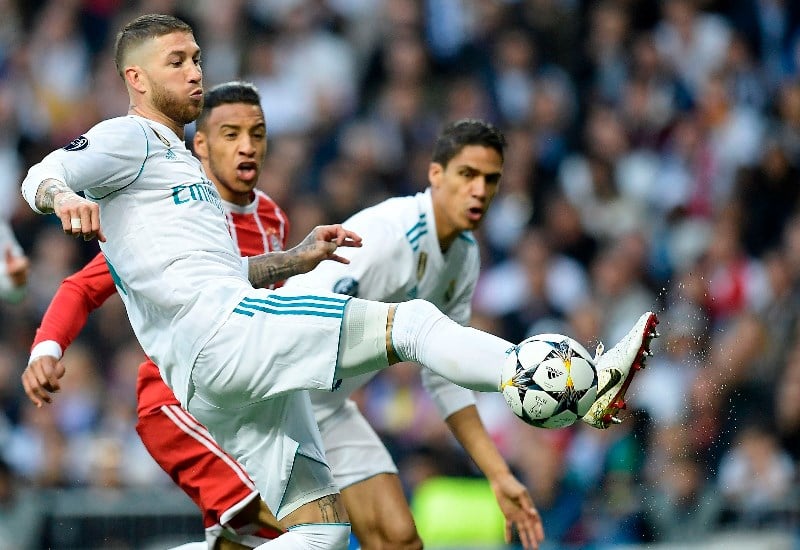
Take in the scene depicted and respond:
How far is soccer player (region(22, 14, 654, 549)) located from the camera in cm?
483

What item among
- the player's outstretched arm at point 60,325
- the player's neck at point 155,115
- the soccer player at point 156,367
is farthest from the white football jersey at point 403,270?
the player's neck at point 155,115

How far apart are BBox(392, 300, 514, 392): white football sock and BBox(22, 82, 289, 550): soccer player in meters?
1.47

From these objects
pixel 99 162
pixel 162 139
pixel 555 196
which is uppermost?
pixel 555 196

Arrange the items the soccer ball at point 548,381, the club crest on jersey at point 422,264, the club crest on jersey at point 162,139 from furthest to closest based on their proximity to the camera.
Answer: the club crest on jersey at point 422,264 < the club crest on jersey at point 162,139 < the soccer ball at point 548,381

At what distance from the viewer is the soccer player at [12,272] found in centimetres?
675

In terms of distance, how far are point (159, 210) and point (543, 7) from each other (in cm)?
856

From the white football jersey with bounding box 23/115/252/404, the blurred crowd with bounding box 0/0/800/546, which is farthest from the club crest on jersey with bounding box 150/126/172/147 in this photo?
the blurred crowd with bounding box 0/0/800/546

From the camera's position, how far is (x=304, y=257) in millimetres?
5465

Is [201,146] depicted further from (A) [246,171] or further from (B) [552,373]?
(B) [552,373]

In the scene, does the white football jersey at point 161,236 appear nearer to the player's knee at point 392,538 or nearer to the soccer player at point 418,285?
the soccer player at point 418,285

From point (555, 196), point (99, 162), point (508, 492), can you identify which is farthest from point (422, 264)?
point (555, 196)

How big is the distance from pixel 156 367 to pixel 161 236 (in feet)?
4.28

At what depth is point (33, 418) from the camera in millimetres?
11234

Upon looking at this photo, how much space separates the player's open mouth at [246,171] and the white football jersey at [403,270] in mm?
496
